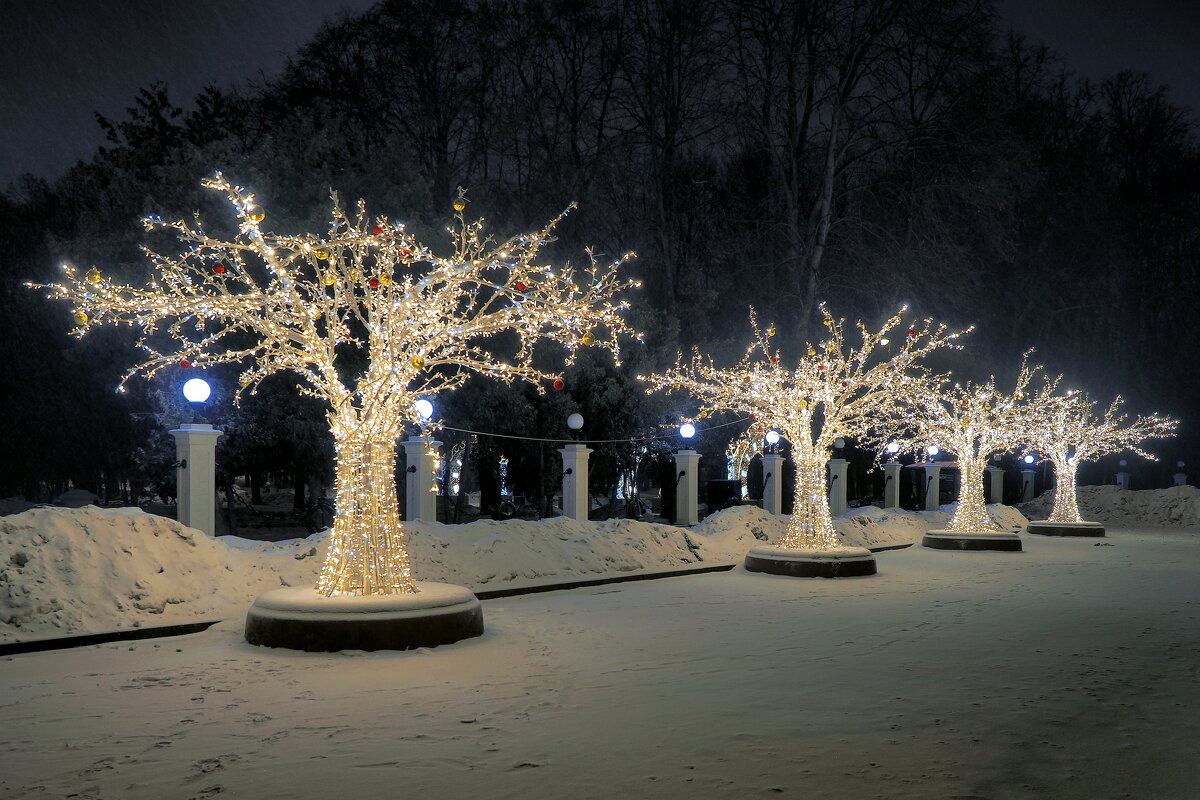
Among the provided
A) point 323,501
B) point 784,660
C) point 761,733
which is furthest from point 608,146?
point 761,733

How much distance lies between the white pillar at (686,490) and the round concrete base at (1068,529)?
10.3 meters

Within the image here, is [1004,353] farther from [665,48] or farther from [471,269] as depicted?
[471,269]

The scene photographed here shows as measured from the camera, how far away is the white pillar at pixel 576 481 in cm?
2130

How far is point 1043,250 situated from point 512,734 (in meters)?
43.7

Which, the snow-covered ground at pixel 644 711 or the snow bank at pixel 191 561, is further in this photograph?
the snow bank at pixel 191 561

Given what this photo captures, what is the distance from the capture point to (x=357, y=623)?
905 centimetres

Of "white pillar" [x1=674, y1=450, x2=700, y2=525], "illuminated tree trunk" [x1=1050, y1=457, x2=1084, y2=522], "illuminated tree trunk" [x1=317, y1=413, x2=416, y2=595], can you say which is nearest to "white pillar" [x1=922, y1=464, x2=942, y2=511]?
"illuminated tree trunk" [x1=1050, y1=457, x2=1084, y2=522]

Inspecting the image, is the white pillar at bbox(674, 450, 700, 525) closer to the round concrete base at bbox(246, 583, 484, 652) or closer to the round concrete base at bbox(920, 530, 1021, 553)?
the round concrete base at bbox(920, 530, 1021, 553)

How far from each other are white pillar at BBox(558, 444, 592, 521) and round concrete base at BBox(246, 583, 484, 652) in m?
11.7

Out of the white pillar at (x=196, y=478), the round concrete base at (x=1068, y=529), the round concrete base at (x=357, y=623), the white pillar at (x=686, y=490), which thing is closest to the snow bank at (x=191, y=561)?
the white pillar at (x=196, y=478)

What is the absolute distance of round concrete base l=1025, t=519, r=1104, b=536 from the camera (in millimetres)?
27750

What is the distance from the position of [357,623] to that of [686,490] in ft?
55.2

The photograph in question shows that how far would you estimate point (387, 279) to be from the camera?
997cm

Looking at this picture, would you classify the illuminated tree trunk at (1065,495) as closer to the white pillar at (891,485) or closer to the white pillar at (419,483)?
the white pillar at (891,485)
